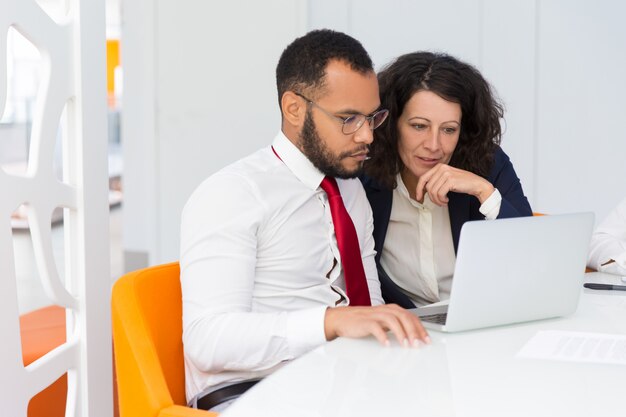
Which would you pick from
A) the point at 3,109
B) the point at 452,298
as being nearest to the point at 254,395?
the point at 452,298

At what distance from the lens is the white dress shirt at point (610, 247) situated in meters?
2.08

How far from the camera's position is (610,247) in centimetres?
213

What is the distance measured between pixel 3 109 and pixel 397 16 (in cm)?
285

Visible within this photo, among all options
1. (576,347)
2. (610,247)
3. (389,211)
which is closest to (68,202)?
(389,211)

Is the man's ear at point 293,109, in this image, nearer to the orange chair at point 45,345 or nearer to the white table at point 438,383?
the white table at point 438,383

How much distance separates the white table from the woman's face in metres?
0.83

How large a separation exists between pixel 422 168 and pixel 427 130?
0.10m

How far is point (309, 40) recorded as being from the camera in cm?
183

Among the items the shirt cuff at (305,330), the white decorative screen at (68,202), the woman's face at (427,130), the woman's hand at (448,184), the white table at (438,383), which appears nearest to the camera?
the white table at (438,383)

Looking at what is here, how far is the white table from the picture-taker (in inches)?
40.8

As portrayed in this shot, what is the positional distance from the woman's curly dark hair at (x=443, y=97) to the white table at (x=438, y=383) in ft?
2.96

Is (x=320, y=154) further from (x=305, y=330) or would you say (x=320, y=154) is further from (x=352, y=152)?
(x=305, y=330)

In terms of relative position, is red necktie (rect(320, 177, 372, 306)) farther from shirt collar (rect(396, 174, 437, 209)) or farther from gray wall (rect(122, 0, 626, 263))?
gray wall (rect(122, 0, 626, 263))

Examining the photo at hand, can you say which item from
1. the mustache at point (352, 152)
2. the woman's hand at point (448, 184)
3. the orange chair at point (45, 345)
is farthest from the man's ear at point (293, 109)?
the orange chair at point (45, 345)
